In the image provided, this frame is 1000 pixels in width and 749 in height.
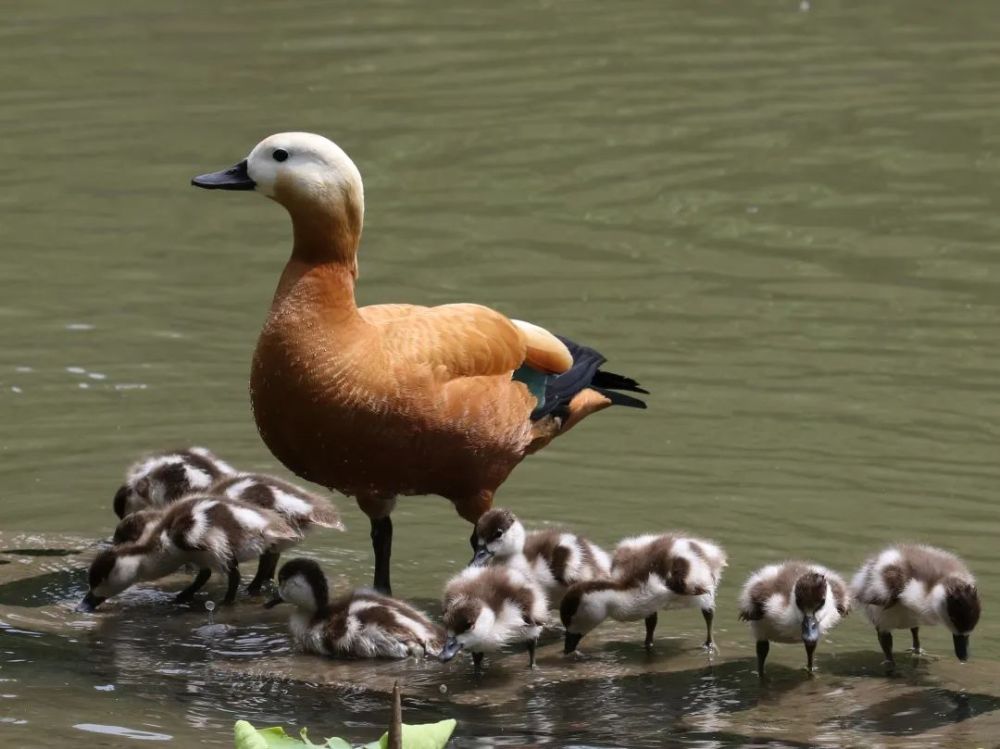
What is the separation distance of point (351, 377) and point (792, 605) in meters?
1.75

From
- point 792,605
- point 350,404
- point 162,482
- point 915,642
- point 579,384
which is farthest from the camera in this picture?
point 579,384

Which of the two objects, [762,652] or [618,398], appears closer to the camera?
[762,652]

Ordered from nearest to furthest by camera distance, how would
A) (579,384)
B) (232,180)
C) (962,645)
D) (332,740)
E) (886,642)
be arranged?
(332,740), (962,645), (886,642), (232,180), (579,384)

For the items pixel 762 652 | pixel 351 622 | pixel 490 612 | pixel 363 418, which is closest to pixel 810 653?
pixel 762 652

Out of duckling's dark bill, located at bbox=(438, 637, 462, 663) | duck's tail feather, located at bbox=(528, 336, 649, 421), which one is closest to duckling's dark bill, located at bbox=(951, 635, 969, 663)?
duckling's dark bill, located at bbox=(438, 637, 462, 663)

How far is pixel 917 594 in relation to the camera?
700 cm

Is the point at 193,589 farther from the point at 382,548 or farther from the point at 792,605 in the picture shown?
the point at 792,605

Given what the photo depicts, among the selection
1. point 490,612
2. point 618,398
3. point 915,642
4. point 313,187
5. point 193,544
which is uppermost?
point 313,187

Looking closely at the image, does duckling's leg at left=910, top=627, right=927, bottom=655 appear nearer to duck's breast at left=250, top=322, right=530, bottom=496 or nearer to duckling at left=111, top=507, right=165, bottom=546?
duck's breast at left=250, top=322, right=530, bottom=496

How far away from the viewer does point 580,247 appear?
1311 centimetres

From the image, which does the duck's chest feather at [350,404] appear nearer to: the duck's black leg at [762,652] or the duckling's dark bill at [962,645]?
the duck's black leg at [762,652]

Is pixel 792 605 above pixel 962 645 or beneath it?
above

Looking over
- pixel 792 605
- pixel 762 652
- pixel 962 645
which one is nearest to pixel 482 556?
pixel 762 652

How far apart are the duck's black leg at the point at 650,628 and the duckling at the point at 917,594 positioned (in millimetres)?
704
